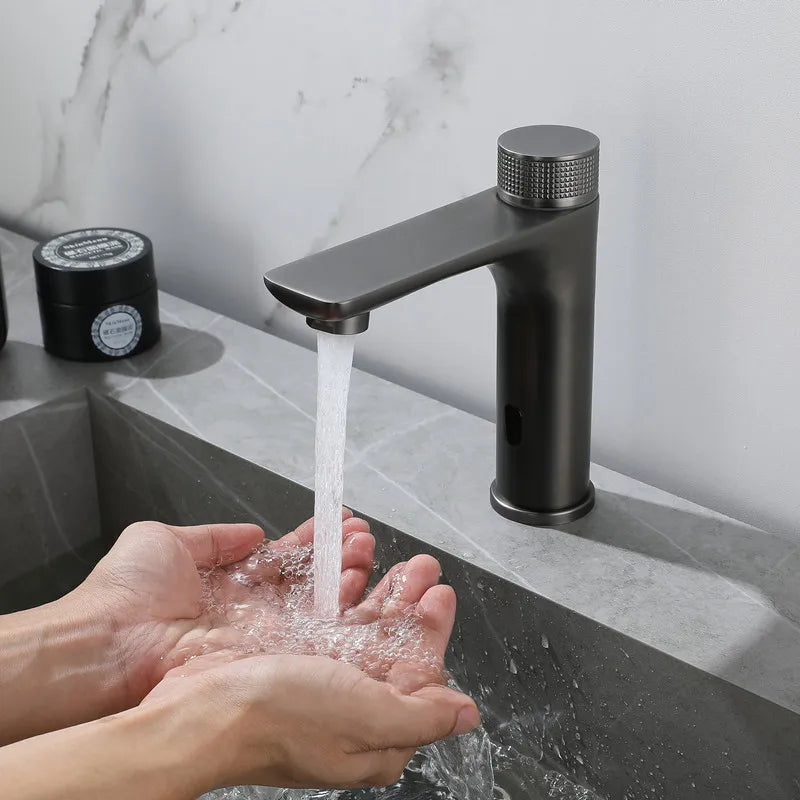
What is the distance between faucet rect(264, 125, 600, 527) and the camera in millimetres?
666

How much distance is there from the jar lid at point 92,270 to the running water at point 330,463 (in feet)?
1.12

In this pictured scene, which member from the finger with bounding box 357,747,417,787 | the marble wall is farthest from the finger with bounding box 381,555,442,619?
the marble wall

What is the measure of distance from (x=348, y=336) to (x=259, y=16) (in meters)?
0.45

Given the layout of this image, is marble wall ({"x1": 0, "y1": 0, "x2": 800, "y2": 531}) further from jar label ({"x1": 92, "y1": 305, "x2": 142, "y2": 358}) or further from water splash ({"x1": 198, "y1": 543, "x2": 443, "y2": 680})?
water splash ({"x1": 198, "y1": 543, "x2": 443, "y2": 680})

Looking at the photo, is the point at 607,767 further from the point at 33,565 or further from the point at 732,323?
the point at 33,565

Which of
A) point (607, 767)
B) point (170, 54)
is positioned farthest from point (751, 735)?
point (170, 54)

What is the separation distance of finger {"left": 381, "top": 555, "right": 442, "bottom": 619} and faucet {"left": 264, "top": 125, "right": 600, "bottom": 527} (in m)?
0.10

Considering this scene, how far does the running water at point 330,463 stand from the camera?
2.32 feet

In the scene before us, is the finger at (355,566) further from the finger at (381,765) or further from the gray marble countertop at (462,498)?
the finger at (381,765)

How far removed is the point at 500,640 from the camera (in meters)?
0.82

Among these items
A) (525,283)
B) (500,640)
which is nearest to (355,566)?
(500,640)

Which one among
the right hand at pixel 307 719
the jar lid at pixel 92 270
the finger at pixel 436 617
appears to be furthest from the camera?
the jar lid at pixel 92 270

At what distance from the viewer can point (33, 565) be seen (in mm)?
1038

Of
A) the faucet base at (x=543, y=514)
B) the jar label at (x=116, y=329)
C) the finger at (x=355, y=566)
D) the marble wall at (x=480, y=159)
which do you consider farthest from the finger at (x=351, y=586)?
the jar label at (x=116, y=329)
